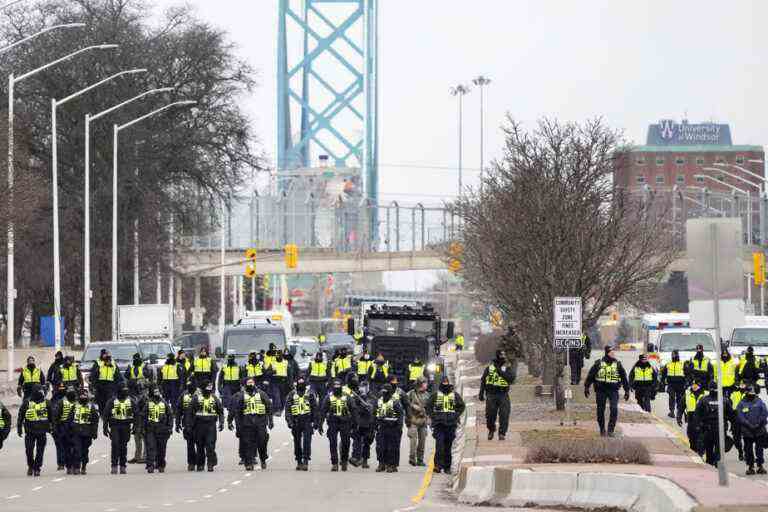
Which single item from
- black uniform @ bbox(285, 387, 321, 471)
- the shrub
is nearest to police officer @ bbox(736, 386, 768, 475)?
the shrub

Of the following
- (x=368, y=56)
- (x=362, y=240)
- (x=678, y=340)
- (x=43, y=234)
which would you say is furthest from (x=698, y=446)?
(x=368, y=56)

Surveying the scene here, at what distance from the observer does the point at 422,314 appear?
48.4 meters

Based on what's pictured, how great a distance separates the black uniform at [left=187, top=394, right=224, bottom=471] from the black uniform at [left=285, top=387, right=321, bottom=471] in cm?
107

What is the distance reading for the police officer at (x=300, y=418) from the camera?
27453mm

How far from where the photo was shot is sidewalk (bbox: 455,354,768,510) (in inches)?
734

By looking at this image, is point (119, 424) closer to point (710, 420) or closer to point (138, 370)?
point (710, 420)

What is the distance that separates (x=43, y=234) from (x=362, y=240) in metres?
47.6

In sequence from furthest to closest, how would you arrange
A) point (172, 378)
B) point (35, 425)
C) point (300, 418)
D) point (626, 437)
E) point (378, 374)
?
point (172, 378) < point (378, 374) < point (626, 437) < point (300, 418) < point (35, 425)

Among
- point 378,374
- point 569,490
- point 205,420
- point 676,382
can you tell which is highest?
point 378,374

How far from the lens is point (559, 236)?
37.1 m

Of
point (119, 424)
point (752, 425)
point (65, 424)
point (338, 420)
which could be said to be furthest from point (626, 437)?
point (65, 424)

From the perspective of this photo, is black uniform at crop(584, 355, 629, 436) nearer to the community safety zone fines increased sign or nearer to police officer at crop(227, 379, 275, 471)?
the community safety zone fines increased sign

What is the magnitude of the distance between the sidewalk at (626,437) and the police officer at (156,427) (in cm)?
451

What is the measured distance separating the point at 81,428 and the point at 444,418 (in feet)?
17.6
